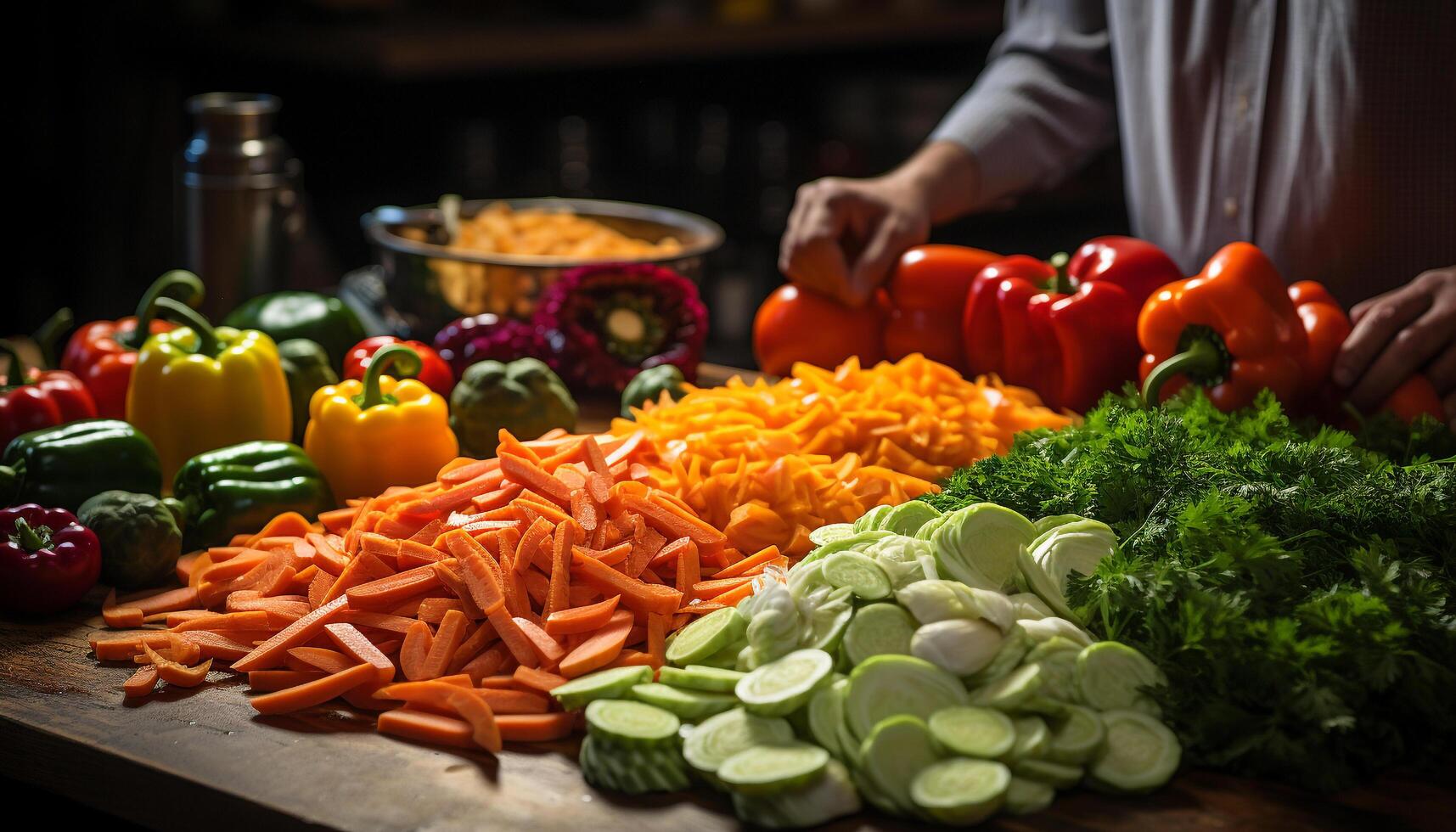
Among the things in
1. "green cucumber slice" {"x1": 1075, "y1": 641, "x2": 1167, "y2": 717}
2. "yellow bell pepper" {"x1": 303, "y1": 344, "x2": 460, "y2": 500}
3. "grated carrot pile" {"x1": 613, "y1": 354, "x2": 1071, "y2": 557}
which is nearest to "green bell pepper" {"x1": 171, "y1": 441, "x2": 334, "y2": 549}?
"yellow bell pepper" {"x1": 303, "y1": 344, "x2": 460, "y2": 500}

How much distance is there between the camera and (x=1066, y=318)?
2551mm

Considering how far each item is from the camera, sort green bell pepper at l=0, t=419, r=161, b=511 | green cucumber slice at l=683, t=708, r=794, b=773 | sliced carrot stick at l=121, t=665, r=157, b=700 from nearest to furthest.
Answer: green cucumber slice at l=683, t=708, r=794, b=773, sliced carrot stick at l=121, t=665, r=157, b=700, green bell pepper at l=0, t=419, r=161, b=511

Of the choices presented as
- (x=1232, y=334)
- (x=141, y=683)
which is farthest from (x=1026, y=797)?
(x=1232, y=334)

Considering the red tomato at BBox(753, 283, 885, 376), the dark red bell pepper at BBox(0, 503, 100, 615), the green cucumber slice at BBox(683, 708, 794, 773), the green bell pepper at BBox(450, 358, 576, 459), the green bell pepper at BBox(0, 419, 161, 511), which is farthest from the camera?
the red tomato at BBox(753, 283, 885, 376)

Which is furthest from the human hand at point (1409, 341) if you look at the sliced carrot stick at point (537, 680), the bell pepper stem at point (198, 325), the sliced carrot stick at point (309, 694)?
the bell pepper stem at point (198, 325)

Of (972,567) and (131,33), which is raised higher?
(131,33)

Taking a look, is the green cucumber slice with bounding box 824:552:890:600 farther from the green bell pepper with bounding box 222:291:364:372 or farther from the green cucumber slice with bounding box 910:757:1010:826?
the green bell pepper with bounding box 222:291:364:372

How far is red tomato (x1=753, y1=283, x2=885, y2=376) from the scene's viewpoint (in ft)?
9.37

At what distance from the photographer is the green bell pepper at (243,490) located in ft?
6.79

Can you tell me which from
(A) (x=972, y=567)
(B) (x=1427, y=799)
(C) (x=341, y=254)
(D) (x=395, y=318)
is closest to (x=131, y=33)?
(C) (x=341, y=254)

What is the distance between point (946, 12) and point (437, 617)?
13.7 ft

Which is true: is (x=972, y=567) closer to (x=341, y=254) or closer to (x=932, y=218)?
(x=932, y=218)

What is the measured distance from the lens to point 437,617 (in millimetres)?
1690

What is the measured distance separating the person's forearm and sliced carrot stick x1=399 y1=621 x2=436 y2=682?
5.60 ft
